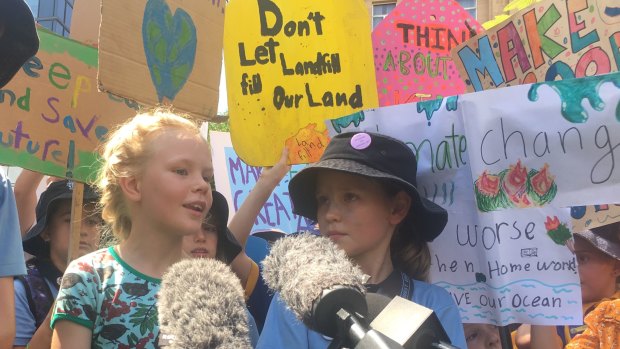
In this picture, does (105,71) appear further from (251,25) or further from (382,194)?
(382,194)

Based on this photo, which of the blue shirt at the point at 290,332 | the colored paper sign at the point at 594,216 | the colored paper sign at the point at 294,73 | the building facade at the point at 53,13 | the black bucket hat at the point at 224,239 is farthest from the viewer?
the building facade at the point at 53,13

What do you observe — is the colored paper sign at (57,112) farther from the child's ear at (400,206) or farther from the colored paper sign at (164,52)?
the child's ear at (400,206)

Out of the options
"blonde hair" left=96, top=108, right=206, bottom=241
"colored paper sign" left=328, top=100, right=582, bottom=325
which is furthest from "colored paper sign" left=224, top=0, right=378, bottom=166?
"blonde hair" left=96, top=108, right=206, bottom=241

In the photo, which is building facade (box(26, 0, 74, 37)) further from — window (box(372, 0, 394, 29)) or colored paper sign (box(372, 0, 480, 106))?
colored paper sign (box(372, 0, 480, 106))

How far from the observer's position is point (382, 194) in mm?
1958

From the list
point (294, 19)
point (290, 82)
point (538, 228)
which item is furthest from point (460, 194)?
point (294, 19)

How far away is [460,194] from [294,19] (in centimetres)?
127

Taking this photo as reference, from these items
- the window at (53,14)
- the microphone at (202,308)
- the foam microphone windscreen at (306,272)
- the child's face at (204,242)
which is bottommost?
the child's face at (204,242)

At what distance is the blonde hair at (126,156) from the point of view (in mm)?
1880

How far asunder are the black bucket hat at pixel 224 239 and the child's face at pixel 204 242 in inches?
0.8

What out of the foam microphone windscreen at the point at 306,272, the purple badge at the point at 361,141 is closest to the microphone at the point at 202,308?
the foam microphone windscreen at the point at 306,272

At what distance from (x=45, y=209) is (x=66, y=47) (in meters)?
0.73

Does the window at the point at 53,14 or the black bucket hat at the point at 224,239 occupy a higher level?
the window at the point at 53,14

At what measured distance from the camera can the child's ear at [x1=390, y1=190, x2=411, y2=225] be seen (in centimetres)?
199
